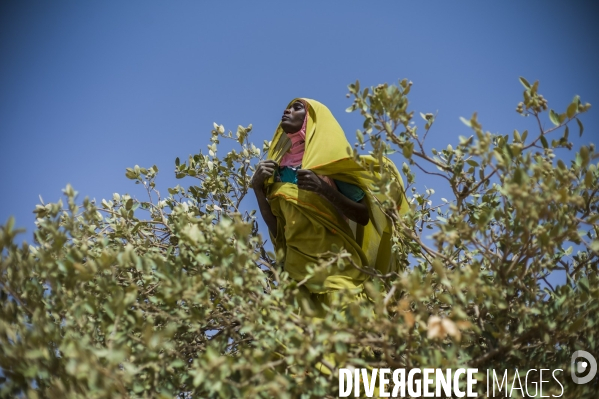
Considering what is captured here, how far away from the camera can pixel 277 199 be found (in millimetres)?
3607

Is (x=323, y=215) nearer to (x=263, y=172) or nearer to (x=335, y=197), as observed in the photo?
(x=335, y=197)

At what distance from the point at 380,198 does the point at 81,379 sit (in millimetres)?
1853

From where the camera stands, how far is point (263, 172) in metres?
3.52

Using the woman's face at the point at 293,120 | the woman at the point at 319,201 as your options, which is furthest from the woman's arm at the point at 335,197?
the woman's face at the point at 293,120

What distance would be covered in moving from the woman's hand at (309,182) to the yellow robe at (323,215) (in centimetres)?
7

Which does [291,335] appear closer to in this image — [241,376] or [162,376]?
[241,376]

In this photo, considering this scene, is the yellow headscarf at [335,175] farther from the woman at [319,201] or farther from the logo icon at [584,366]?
the logo icon at [584,366]

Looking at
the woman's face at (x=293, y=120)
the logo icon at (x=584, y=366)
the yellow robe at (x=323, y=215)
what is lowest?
the logo icon at (x=584, y=366)

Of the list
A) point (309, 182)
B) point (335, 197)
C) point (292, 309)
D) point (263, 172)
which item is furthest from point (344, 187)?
point (292, 309)

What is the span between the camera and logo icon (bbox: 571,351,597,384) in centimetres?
234

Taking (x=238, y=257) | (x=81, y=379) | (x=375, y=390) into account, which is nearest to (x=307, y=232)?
(x=375, y=390)

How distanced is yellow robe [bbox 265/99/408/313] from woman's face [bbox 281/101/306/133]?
69mm

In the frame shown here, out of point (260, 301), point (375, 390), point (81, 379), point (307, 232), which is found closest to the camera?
point (81, 379)

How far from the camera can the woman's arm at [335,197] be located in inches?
132
